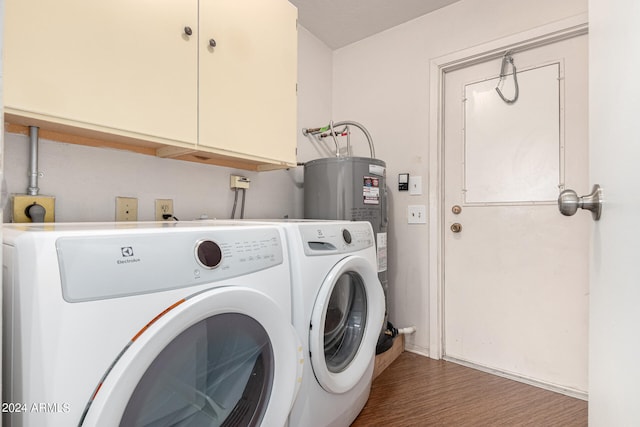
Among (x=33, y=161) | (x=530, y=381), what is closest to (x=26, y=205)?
(x=33, y=161)

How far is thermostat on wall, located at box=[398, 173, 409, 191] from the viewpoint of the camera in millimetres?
2082

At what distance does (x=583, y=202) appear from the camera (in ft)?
2.09

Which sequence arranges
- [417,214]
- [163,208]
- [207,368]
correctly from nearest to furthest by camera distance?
[207,368] < [163,208] < [417,214]

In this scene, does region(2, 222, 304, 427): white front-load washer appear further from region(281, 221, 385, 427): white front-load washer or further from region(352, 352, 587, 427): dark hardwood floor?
region(352, 352, 587, 427): dark hardwood floor

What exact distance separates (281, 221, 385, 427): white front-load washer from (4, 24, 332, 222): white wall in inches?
26.1

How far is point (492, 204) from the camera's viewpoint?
6.04 feet

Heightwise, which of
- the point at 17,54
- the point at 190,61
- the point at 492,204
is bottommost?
the point at 492,204

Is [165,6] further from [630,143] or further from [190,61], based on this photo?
[630,143]

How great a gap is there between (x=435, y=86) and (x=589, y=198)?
5.11 ft

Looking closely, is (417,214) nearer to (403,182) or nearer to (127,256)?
(403,182)

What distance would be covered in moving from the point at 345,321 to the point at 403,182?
109 cm

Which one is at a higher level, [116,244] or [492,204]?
[492,204]

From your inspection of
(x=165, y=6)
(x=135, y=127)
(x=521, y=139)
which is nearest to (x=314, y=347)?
(x=135, y=127)

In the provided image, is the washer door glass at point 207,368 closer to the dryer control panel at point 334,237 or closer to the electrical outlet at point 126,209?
the dryer control panel at point 334,237
